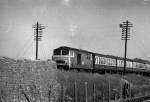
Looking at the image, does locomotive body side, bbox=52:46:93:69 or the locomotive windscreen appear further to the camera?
the locomotive windscreen

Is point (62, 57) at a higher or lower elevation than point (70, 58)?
higher

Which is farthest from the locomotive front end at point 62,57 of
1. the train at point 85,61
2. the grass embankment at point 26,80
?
the grass embankment at point 26,80

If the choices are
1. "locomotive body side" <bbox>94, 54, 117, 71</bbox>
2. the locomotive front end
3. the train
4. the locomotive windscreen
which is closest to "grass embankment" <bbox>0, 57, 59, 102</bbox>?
the train

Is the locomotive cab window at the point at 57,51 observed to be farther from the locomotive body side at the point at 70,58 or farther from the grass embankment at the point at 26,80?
the grass embankment at the point at 26,80

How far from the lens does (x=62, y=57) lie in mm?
34688

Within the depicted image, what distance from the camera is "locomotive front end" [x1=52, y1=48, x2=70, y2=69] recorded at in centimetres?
3441

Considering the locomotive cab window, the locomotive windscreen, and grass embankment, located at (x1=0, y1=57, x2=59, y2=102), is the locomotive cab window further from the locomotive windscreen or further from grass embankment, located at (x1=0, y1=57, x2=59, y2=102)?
grass embankment, located at (x1=0, y1=57, x2=59, y2=102)

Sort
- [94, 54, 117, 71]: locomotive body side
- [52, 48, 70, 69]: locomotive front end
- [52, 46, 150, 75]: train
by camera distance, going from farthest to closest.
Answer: [94, 54, 117, 71]: locomotive body side
[52, 46, 150, 75]: train
[52, 48, 70, 69]: locomotive front end

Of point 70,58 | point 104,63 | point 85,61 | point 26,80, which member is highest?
point 70,58

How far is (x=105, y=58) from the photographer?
47.3 metres

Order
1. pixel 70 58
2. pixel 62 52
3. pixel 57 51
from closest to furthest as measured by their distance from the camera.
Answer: pixel 70 58 < pixel 62 52 < pixel 57 51

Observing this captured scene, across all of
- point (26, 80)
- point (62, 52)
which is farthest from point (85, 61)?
point (26, 80)

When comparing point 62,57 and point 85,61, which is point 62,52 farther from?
point 85,61

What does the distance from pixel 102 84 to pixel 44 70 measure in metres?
10.3
